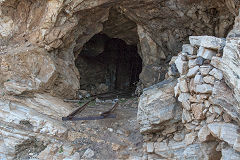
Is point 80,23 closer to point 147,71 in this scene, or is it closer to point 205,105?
point 147,71

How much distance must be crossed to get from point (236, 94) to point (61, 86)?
20.6ft

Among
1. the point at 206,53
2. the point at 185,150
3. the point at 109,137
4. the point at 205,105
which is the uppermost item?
the point at 206,53

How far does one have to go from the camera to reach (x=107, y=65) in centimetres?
1630

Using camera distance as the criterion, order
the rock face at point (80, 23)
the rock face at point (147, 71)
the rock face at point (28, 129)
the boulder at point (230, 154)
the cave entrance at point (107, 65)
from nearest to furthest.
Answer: the boulder at point (230, 154), the rock face at point (147, 71), the rock face at point (28, 129), the rock face at point (80, 23), the cave entrance at point (107, 65)

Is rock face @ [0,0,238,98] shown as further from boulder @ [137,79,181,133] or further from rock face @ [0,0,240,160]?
boulder @ [137,79,181,133]

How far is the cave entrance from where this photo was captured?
14828 mm

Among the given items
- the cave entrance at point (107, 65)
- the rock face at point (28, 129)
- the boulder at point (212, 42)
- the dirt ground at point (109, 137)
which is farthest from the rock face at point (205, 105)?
the cave entrance at point (107, 65)

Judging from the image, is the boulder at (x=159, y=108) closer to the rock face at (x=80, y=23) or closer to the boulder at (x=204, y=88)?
the boulder at (x=204, y=88)

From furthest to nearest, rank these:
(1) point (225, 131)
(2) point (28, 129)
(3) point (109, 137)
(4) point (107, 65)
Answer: (4) point (107, 65)
(3) point (109, 137)
(2) point (28, 129)
(1) point (225, 131)

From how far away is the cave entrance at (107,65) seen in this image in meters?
14.8

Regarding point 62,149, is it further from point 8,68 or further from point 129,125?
point 8,68

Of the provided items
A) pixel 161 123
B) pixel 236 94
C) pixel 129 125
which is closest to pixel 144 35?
pixel 129 125

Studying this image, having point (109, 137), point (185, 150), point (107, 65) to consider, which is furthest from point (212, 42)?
point (107, 65)

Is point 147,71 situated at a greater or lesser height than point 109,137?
greater
